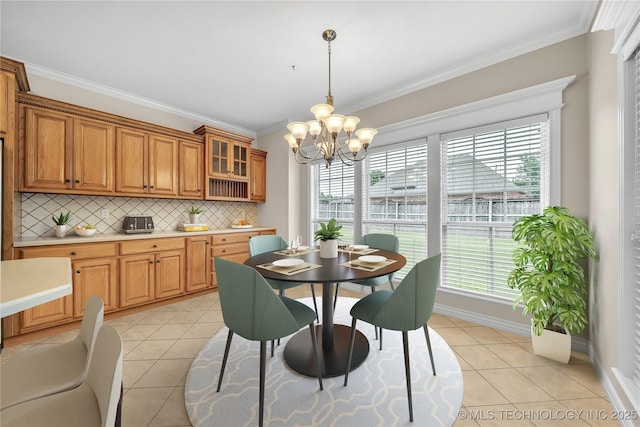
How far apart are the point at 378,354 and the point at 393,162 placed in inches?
90.3

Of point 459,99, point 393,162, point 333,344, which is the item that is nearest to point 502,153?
point 459,99

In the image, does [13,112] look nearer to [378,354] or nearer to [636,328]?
[378,354]

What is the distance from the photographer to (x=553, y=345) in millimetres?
2045

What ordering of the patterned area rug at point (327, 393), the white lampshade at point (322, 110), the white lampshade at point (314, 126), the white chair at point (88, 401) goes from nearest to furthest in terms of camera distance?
the white chair at point (88, 401)
the patterned area rug at point (327, 393)
the white lampshade at point (322, 110)
the white lampshade at point (314, 126)

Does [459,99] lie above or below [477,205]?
above

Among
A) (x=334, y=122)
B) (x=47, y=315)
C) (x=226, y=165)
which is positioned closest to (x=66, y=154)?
(x=47, y=315)

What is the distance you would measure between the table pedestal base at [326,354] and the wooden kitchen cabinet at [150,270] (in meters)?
1.94

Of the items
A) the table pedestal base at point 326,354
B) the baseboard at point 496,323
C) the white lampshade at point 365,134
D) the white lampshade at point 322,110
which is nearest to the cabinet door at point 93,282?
the table pedestal base at point 326,354

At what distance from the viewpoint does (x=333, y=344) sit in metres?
2.20

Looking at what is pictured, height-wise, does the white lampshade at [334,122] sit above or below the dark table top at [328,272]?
above

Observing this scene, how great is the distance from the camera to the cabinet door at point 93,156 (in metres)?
2.81

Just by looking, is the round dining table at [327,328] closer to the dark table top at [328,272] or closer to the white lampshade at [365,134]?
the dark table top at [328,272]

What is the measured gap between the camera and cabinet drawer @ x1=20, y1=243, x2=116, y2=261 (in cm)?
240

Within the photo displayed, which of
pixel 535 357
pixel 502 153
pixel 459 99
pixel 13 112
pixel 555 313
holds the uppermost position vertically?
pixel 459 99
